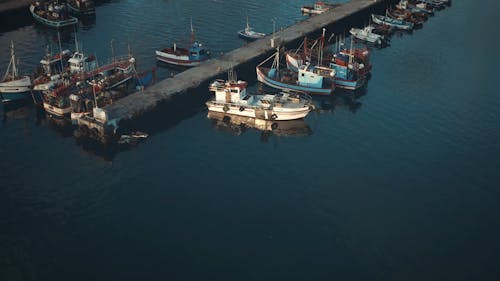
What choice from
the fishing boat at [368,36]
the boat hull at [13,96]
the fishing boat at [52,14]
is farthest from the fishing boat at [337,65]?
the fishing boat at [52,14]

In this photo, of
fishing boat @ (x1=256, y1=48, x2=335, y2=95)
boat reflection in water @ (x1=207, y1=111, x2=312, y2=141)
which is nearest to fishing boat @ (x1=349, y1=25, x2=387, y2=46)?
fishing boat @ (x1=256, y1=48, x2=335, y2=95)

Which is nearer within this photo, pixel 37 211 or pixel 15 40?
pixel 37 211

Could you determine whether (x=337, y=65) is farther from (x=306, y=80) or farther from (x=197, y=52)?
(x=197, y=52)

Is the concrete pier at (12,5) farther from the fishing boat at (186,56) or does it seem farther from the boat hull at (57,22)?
the fishing boat at (186,56)

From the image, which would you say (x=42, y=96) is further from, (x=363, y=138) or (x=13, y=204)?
(x=363, y=138)

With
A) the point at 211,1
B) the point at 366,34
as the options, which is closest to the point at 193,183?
the point at 366,34

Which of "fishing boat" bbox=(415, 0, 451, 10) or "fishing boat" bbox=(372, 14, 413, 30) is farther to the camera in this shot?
"fishing boat" bbox=(415, 0, 451, 10)

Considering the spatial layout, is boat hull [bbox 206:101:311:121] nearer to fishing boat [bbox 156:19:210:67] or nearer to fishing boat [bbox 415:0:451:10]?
fishing boat [bbox 156:19:210:67]
